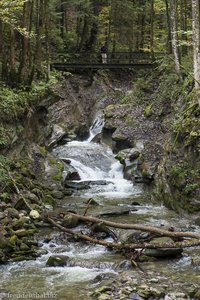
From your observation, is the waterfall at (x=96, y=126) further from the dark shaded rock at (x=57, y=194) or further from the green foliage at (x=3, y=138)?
the green foliage at (x=3, y=138)

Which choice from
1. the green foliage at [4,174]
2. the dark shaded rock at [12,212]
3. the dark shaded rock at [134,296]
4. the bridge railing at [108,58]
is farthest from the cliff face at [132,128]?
the dark shaded rock at [134,296]

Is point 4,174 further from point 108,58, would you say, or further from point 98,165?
point 108,58

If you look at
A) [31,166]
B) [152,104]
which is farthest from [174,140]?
[152,104]

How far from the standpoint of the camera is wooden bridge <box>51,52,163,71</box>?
30766 millimetres

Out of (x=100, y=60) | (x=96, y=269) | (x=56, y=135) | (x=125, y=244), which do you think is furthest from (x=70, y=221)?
(x=100, y=60)

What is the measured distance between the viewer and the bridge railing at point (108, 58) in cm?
3234

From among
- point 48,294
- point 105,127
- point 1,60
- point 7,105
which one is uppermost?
point 1,60

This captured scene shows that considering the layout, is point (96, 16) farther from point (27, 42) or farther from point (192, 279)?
point (192, 279)

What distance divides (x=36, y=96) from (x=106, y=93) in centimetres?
1264

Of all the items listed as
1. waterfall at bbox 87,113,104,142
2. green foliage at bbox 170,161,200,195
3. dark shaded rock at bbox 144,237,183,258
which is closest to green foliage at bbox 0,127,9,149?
green foliage at bbox 170,161,200,195

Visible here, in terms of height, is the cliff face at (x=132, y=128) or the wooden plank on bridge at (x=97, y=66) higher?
Result: the wooden plank on bridge at (x=97, y=66)

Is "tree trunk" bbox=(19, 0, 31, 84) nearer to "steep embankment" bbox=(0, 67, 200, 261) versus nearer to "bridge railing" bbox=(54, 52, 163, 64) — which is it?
"steep embankment" bbox=(0, 67, 200, 261)

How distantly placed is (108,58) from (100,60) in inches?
26.8

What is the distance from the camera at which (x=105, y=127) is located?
85.9ft
